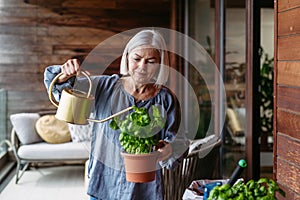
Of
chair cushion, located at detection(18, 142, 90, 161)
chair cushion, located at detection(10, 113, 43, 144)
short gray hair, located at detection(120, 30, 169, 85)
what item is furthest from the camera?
chair cushion, located at detection(10, 113, 43, 144)

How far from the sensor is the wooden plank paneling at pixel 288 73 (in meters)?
1.65

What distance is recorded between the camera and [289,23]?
1.73 meters

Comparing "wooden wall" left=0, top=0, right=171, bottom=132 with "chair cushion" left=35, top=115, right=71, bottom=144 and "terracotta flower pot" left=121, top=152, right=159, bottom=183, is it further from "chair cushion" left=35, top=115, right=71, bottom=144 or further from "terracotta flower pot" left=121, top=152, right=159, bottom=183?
"terracotta flower pot" left=121, top=152, right=159, bottom=183

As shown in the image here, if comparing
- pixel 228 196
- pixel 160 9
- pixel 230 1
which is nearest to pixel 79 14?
pixel 160 9

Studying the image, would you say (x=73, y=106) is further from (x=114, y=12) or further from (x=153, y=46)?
(x=114, y=12)

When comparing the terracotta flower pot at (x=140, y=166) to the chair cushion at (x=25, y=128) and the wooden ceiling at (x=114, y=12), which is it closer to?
the chair cushion at (x=25, y=128)

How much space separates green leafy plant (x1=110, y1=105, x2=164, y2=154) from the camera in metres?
1.38

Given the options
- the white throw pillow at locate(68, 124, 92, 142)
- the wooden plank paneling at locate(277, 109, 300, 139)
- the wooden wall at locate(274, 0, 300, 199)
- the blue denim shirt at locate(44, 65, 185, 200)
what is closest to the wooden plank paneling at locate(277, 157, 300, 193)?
the wooden wall at locate(274, 0, 300, 199)

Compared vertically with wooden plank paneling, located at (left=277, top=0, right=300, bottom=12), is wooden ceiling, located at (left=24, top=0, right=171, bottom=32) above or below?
above

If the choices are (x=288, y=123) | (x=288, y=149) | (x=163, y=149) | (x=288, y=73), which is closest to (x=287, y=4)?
(x=288, y=73)

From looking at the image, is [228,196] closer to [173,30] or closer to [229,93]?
[229,93]

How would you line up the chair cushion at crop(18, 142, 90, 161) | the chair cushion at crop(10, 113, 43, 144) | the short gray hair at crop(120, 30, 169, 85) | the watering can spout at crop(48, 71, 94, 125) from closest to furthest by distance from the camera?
the watering can spout at crop(48, 71, 94, 125), the short gray hair at crop(120, 30, 169, 85), the chair cushion at crop(18, 142, 90, 161), the chair cushion at crop(10, 113, 43, 144)

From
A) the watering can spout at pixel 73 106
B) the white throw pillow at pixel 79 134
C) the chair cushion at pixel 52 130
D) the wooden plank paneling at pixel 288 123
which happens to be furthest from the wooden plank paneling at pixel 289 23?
the chair cushion at pixel 52 130

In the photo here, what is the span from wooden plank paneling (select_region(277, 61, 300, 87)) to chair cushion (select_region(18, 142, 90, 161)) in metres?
2.89
